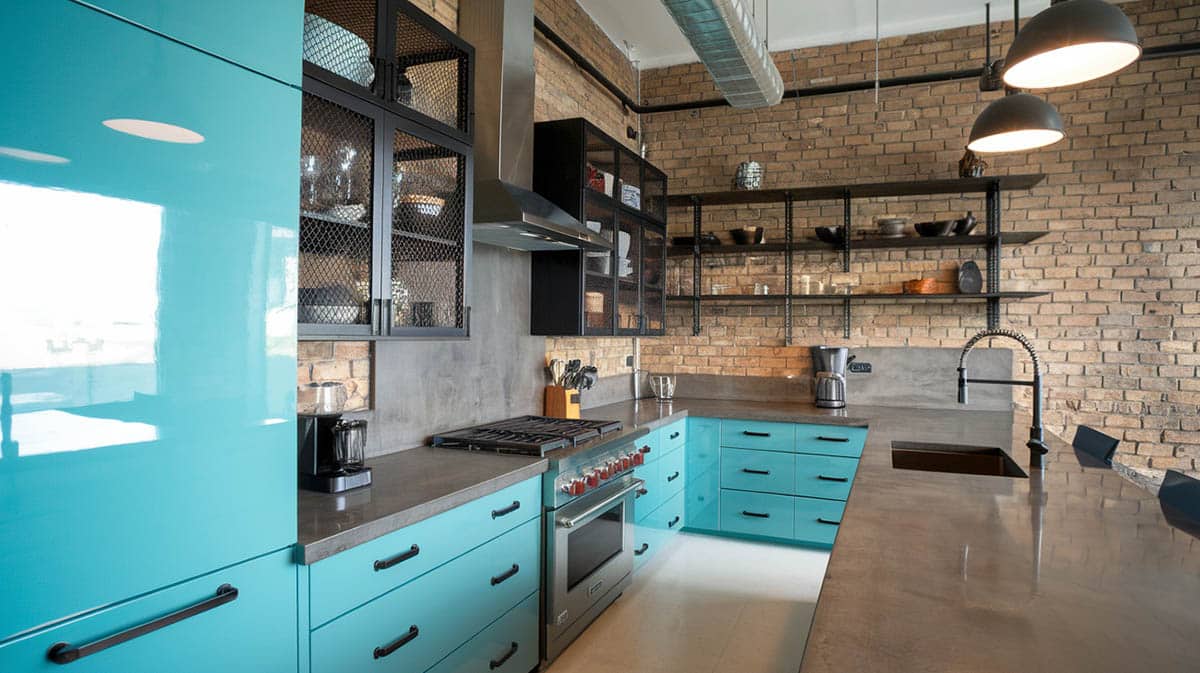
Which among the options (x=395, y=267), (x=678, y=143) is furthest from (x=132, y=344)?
(x=678, y=143)

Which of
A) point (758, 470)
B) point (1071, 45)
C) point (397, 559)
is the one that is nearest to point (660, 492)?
point (758, 470)

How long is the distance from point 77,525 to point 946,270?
491 cm

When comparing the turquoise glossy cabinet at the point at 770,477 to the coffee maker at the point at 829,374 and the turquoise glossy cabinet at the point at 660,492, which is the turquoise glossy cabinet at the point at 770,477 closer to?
the turquoise glossy cabinet at the point at 660,492

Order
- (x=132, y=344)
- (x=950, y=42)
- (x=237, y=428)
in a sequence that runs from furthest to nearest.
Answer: (x=950, y=42), (x=237, y=428), (x=132, y=344)

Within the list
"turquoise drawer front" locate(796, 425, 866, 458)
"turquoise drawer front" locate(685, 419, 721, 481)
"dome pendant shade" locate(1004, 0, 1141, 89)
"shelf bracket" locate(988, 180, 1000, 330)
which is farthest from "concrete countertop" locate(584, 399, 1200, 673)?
"shelf bracket" locate(988, 180, 1000, 330)

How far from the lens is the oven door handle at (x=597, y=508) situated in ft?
8.91

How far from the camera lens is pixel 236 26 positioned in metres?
1.38

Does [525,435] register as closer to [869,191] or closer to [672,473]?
[672,473]

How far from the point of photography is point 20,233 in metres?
1.04

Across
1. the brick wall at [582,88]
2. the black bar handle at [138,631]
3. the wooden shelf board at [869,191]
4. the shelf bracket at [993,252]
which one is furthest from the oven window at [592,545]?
the shelf bracket at [993,252]

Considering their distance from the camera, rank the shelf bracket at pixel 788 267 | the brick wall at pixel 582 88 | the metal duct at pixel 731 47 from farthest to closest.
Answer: the shelf bracket at pixel 788 267 < the brick wall at pixel 582 88 < the metal duct at pixel 731 47

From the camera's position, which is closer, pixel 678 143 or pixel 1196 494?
pixel 1196 494

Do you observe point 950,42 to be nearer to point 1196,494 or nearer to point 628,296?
point 628,296

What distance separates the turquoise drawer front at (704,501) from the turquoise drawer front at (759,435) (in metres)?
0.25
